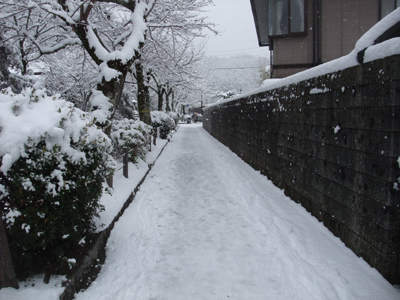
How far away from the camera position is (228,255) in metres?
3.59

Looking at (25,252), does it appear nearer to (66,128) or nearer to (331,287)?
(66,128)

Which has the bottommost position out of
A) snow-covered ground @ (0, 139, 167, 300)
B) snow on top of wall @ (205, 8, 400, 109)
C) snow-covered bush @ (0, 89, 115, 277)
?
snow-covered ground @ (0, 139, 167, 300)

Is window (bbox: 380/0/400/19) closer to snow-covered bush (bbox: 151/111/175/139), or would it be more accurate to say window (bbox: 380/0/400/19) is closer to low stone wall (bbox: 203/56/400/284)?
low stone wall (bbox: 203/56/400/284)

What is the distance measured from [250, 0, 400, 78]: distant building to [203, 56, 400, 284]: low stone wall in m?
7.46

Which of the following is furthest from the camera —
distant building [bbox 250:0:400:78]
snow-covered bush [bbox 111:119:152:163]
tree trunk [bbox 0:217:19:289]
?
distant building [bbox 250:0:400:78]

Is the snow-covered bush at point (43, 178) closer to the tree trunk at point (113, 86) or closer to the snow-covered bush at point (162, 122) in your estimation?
the tree trunk at point (113, 86)

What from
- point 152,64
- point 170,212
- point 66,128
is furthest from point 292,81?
point 152,64

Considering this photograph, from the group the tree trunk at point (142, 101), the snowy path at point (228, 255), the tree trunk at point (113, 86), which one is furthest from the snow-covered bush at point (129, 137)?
the tree trunk at point (142, 101)

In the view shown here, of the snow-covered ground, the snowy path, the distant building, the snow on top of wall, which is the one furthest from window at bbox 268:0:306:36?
the snow on top of wall

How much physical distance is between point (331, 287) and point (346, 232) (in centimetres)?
96

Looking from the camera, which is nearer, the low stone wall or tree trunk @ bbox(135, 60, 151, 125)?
the low stone wall

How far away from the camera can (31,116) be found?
294 centimetres

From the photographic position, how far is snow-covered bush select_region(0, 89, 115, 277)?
8.61ft

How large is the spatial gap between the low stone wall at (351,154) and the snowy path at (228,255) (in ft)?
0.88
